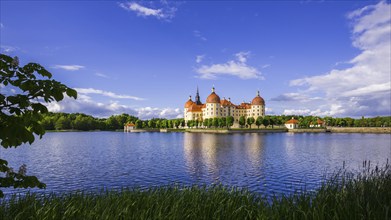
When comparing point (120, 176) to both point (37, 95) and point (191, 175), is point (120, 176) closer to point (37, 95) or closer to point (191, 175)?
point (191, 175)

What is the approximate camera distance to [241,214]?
7.65 metres

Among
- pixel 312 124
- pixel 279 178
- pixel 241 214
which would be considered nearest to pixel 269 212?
pixel 241 214

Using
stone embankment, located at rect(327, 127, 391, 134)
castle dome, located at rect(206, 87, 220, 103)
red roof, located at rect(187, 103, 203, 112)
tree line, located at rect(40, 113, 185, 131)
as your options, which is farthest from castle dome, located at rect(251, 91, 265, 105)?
tree line, located at rect(40, 113, 185, 131)

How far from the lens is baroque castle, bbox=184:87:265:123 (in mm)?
154750

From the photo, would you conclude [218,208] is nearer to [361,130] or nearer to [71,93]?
[71,93]

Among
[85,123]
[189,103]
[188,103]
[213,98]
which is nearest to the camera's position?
[213,98]

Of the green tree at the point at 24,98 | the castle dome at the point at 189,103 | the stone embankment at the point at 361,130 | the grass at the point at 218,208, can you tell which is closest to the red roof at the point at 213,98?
the castle dome at the point at 189,103

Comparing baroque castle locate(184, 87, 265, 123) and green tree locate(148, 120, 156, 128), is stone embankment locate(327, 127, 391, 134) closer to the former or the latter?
baroque castle locate(184, 87, 265, 123)

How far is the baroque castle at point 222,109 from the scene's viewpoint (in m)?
155

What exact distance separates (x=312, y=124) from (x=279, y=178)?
144165 mm

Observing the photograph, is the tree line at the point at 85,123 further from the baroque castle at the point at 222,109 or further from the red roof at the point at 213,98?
the red roof at the point at 213,98

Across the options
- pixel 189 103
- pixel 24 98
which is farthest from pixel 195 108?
pixel 24 98

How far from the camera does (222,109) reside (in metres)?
158

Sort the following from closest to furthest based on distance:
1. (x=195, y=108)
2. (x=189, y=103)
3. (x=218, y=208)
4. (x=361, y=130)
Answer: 1. (x=218, y=208)
2. (x=361, y=130)
3. (x=195, y=108)
4. (x=189, y=103)
